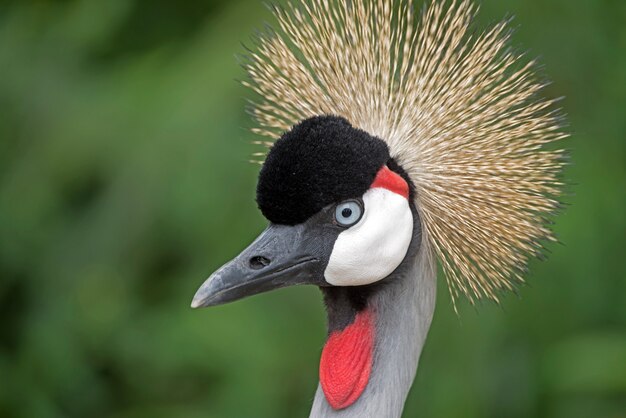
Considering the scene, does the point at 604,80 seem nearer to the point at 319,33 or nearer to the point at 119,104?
the point at 319,33

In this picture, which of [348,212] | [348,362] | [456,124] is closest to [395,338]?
[348,362]

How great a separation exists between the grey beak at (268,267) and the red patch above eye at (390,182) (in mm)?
124

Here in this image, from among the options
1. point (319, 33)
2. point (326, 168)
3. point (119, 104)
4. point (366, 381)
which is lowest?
point (366, 381)

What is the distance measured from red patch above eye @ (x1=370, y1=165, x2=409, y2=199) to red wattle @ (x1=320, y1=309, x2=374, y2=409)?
0.18 m

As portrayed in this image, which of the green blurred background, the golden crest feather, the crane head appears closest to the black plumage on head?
the crane head

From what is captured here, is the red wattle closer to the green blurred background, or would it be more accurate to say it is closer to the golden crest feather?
the golden crest feather

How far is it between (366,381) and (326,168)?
31 centimetres

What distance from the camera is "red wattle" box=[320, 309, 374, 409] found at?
1.49 meters

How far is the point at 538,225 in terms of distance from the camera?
5.07 feet

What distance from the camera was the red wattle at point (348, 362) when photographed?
149 cm

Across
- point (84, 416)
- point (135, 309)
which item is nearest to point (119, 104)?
point (135, 309)

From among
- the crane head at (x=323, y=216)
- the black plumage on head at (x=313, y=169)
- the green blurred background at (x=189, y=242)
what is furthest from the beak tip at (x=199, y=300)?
the green blurred background at (x=189, y=242)

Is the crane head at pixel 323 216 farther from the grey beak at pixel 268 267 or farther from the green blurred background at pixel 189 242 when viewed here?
the green blurred background at pixel 189 242

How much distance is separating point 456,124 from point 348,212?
24 cm
